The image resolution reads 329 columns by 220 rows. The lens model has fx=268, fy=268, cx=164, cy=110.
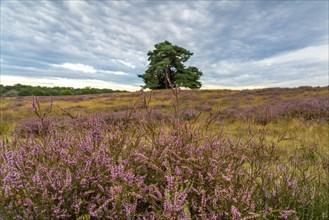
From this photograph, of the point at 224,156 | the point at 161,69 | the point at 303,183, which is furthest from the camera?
the point at 161,69

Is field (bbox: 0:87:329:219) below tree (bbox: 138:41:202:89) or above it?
below

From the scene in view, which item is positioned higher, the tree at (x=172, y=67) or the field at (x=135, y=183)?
the tree at (x=172, y=67)

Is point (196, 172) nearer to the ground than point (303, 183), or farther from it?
farther from it

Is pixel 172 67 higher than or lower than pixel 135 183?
higher

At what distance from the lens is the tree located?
42.0 meters

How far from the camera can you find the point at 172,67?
44188 millimetres

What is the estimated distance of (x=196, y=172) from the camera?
7.41 ft

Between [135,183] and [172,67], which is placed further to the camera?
[172,67]

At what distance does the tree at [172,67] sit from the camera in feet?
138

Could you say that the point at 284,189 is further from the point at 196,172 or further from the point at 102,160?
the point at 102,160

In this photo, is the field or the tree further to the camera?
the tree

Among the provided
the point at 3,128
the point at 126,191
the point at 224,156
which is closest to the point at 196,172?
the point at 224,156

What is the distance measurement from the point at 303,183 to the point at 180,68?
138 feet

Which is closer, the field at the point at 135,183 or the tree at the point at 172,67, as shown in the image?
the field at the point at 135,183
